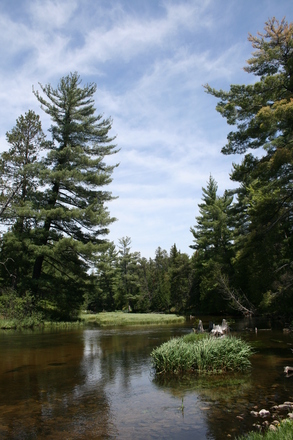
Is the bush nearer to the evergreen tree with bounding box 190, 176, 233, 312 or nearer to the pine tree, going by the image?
the pine tree

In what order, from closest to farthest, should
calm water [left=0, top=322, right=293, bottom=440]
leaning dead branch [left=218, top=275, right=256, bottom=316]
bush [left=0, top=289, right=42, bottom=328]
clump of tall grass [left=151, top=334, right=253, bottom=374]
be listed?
1. calm water [left=0, top=322, right=293, bottom=440]
2. clump of tall grass [left=151, top=334, right=253, bottom=374]
3. leaning dead branch [left=218, top=275, right=256, bottom=316]
4. bush [left=0, top=289, right=42, bottom=328]

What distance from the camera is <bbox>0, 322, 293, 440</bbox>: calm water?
6.32m

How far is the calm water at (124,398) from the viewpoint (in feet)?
20.7

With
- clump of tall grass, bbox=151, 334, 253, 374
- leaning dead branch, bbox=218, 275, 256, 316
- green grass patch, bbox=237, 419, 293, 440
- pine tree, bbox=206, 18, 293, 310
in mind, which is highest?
pine tree, bbox=206, 18, 293, 310

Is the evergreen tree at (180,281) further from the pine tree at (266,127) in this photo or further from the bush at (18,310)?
the pine tree at (266,127)

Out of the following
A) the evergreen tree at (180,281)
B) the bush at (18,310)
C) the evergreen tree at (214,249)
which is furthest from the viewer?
the evergreen tree at (180,281)

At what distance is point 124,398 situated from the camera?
843 cm

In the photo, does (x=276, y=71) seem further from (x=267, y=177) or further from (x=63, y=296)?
(x=63, y=296)

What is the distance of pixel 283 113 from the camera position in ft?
45.2

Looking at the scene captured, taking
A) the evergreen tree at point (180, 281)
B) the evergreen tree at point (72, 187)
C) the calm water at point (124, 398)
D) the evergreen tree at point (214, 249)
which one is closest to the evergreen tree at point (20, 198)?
the evergreen tree at point (72, 187)

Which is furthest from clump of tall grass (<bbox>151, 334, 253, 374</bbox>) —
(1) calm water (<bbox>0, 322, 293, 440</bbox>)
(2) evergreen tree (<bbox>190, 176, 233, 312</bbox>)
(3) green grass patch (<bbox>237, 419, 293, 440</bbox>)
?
(2) evergreen tree (<bbox>190, 176, 233, 312</bbox>)

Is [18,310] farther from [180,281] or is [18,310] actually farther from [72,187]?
[180,281]

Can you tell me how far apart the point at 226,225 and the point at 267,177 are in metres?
32.9

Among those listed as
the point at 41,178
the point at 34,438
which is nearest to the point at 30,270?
the point at 41,178
